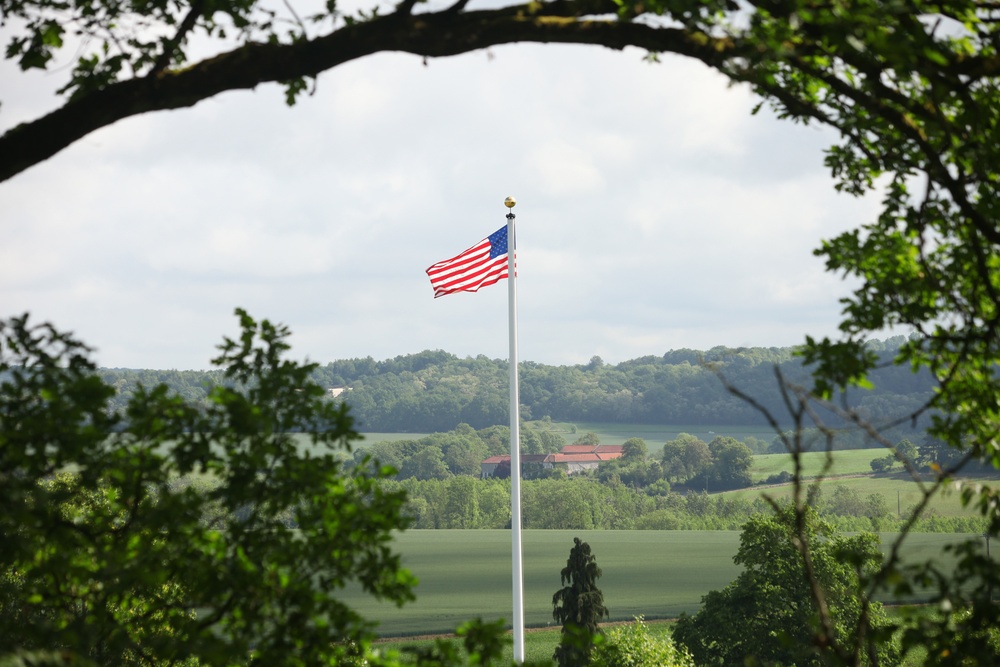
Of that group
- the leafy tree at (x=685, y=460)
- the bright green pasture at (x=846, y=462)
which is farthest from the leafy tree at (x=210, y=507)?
the leafy tree at (x=685, y=460)

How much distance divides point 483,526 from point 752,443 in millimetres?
66401

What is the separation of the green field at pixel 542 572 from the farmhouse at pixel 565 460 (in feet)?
104

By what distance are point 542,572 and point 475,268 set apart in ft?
288

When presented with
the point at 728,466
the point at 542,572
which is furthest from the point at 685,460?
the point at 542,572

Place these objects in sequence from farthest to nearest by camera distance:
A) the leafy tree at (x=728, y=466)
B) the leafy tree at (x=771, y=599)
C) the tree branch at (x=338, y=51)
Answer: the leafy tree at (x=728, y=466) < the leafy tree at (x=771, y=599) < the tree branch at (x=338, y=51)

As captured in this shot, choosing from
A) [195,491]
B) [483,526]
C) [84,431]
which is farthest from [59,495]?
[483,526]

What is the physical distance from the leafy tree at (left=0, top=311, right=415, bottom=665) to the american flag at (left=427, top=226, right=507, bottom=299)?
1336 centimetres

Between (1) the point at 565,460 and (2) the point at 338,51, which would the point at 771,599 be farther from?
(1) the point at 565,460

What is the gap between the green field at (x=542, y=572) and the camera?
86.0 m

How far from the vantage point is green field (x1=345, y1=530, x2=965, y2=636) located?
86.0m

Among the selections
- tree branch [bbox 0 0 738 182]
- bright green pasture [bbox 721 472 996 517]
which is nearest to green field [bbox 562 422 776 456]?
bright green pasture [bbox 721 472 996 517]

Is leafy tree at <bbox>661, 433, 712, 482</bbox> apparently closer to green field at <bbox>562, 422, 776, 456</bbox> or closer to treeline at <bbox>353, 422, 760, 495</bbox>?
treeline at <bbox>353, 422, 760, 495</bbox>

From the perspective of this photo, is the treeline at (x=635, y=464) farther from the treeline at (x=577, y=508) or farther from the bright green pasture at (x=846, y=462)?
the treeline at (x=577, y=508)

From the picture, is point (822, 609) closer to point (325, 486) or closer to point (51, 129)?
point (325, 486)
